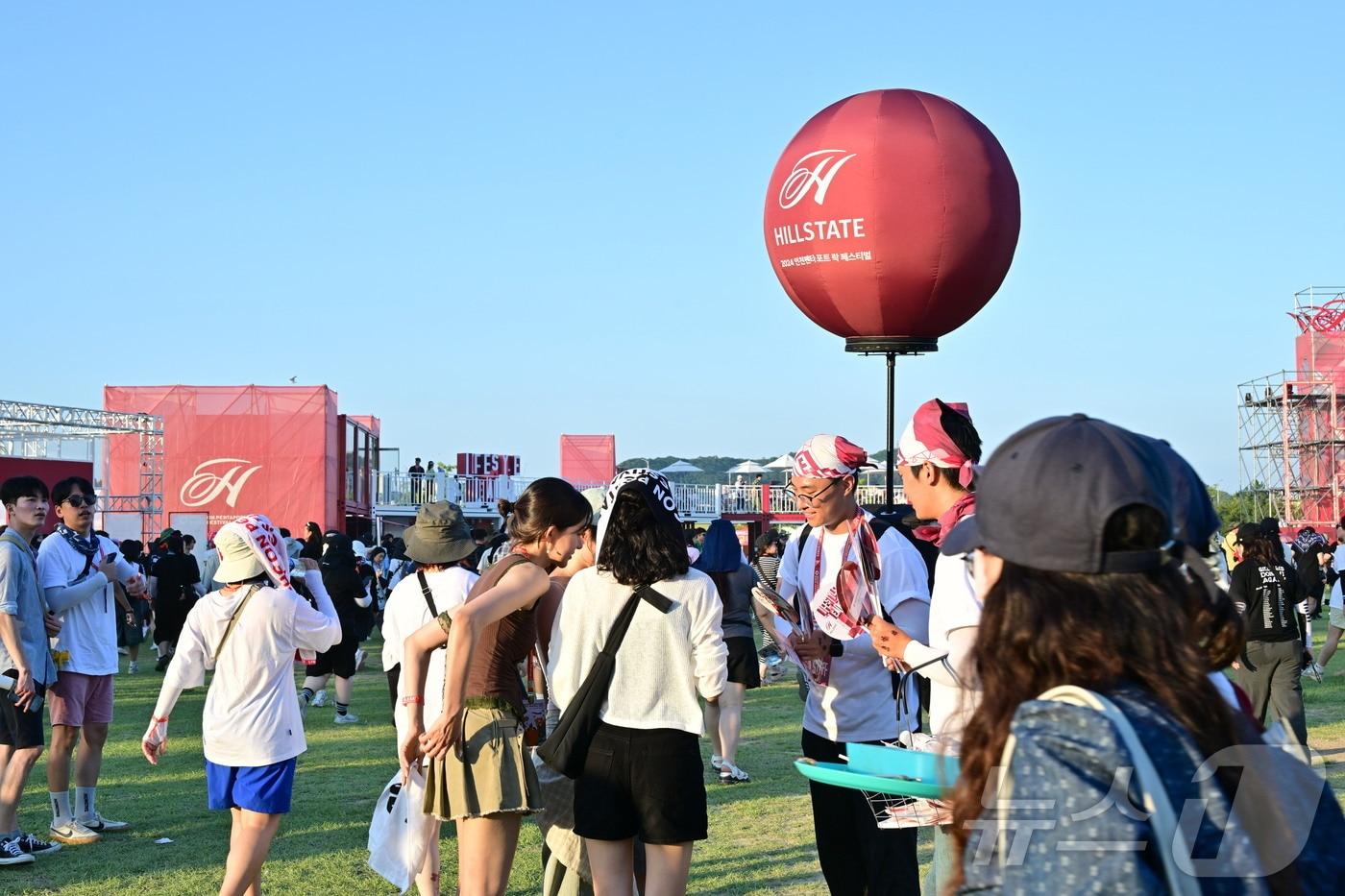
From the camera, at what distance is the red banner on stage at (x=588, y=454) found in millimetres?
59719

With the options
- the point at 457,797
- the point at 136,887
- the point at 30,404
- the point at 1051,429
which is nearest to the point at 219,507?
the point at 30,404

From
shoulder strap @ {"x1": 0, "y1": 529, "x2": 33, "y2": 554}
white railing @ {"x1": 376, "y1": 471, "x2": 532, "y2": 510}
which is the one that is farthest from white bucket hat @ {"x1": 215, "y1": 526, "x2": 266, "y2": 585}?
white railing @ {"x1": 376, "y1": 471, "x2": 532, "y2": 510}

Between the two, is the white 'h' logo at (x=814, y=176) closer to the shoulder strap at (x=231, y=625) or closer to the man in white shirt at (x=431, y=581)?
the man in white shirt at (x=431, y=581)

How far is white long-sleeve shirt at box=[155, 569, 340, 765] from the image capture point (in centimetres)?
535

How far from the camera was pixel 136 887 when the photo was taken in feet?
22.3

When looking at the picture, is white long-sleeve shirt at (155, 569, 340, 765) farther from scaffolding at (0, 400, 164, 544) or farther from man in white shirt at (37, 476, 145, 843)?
scaffolding at (0, 400, 164, 544)

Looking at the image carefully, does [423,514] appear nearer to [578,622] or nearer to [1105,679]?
[578,622]

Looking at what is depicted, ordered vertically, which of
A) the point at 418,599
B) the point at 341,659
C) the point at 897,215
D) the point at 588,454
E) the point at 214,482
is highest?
the point at 588,454

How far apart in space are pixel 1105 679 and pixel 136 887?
6.47 m

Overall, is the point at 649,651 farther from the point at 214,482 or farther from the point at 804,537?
the point at 214,482

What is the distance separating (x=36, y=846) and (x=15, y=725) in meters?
0.82

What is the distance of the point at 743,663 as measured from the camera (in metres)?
9.88

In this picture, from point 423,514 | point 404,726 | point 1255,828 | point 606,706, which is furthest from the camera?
point 423,514

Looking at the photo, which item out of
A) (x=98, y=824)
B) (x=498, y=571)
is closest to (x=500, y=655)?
(x=498, y=571)
